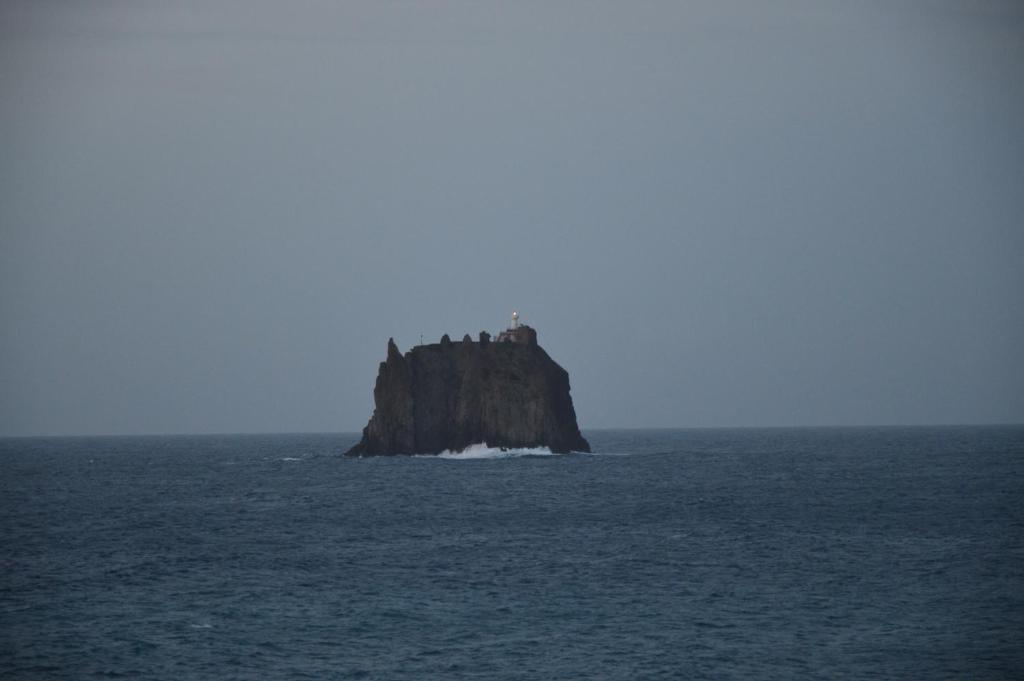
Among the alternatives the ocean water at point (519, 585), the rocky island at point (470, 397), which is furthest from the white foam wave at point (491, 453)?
the ocean water at point (519, 585)

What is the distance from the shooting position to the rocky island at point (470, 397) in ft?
521

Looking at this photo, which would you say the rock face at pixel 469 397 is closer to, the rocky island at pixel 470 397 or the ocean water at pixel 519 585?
the rocky island at pixel 470 397

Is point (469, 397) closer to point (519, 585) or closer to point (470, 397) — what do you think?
point (470, 397)

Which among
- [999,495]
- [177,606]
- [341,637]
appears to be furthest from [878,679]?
[999,495]

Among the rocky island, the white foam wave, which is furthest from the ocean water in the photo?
the white foam wave

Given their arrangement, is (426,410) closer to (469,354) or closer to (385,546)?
(469,354)

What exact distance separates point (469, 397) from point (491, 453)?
816 centimetres

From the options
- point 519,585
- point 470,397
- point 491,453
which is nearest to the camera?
point 519,585

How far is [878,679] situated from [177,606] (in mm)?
29159

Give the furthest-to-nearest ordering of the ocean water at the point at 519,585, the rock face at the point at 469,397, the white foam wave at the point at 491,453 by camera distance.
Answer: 1. the white foam wave at the point at 491,453
2. the rock face at the point at 469,397
3. the ocean water at the point at 519,585

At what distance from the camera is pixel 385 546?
7006 cm

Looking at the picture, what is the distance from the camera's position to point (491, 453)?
161m

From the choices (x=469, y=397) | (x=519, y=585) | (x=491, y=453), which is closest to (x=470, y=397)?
(x=469, y=397)

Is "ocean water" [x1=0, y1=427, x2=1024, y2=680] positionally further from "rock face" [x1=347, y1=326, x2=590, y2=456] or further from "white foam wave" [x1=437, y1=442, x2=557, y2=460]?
"white foam wave" [x1=437, y1=442, x2=557, y2=460]
